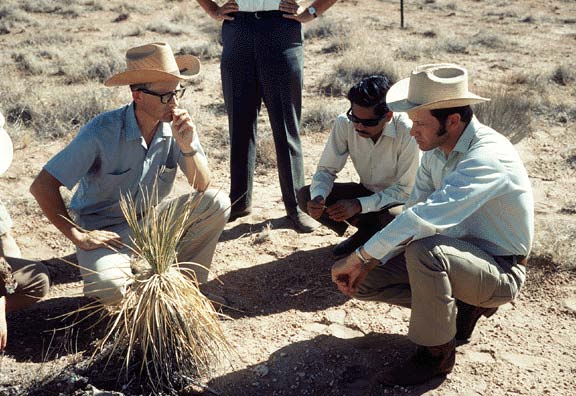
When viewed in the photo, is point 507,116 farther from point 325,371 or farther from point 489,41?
point 489,41

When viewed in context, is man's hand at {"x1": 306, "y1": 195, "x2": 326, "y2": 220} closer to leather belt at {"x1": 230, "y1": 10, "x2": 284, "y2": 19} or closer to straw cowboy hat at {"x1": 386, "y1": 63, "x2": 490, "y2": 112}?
straw cowboy hat at {"x1": 386, "y1": 63, "x2": 490, "y2": 112}

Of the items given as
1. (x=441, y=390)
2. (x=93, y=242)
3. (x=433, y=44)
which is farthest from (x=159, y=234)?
(x=433, y=44)

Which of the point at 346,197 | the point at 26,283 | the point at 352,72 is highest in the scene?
the point at 26,283

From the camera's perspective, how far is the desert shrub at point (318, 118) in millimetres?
6848

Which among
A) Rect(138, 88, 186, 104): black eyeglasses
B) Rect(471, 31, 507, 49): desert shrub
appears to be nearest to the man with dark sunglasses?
Rect(138, 88, 186, 104): black eyeglasses

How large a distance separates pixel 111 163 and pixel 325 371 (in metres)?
1.55

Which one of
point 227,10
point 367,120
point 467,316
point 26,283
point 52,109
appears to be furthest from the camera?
point 52,109

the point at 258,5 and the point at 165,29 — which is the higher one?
the point at 258,5

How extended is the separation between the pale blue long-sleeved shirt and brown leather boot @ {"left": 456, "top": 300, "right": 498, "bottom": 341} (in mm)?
386

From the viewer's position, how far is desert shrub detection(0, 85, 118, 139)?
21.4ft

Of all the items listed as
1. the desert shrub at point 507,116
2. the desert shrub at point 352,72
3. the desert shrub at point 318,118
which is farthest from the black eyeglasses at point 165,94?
the desert shrub at point 352,72

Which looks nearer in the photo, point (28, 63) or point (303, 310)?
point (303, 310)

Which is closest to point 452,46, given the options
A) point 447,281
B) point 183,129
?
point 183,129

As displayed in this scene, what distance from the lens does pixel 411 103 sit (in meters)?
3.18
